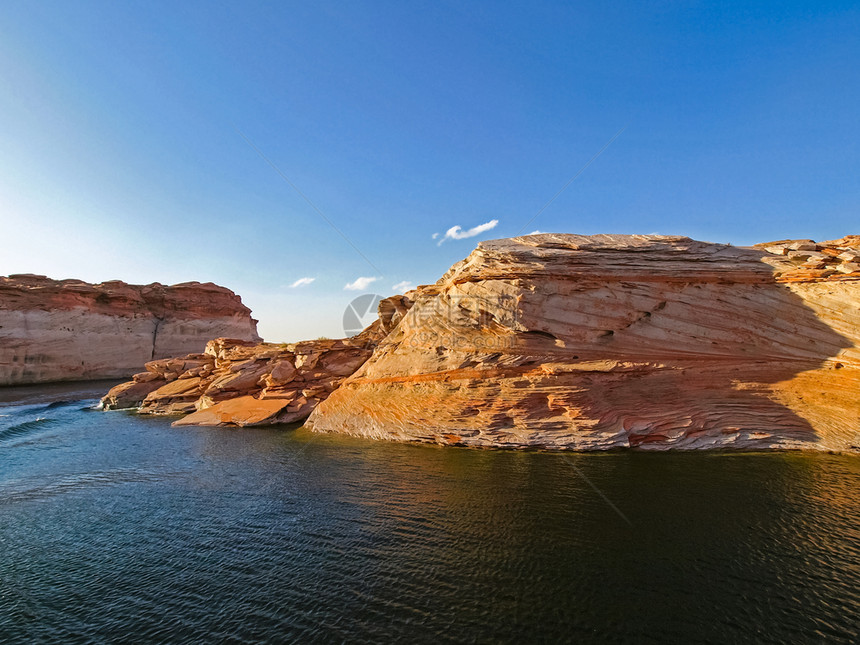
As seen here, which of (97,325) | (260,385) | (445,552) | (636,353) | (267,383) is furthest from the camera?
(97,325)

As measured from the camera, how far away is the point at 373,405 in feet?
50.1

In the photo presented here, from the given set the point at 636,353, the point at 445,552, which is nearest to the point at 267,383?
the point at 445,552

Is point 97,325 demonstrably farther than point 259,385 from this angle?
Yes

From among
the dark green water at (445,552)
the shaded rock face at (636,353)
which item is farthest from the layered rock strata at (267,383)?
the dark green water at (445,552)

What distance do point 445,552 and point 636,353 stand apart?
417 inches

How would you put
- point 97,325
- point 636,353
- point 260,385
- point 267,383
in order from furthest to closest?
point 97,325, point 260,385, point 267,383, point 636,353

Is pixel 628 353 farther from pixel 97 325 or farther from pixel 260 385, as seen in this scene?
pixel 97 325

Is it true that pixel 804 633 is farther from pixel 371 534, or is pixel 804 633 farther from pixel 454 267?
pixel 454 267

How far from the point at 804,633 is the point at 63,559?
11.4m

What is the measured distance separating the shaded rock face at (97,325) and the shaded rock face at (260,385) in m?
22.9

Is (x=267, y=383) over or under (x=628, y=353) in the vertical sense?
under

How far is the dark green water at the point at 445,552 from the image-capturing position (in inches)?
180

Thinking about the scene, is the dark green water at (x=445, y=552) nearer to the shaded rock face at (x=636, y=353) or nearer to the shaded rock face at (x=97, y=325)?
the shaded rock face at (x=636, y=353)

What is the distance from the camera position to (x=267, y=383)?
2052 centimetres
